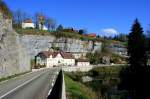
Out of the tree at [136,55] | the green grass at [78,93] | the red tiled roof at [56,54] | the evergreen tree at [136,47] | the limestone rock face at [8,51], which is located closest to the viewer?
the green grass at [78,93]

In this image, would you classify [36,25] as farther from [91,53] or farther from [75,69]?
[75,69]

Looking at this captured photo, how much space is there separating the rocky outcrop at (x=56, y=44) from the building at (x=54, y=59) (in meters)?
2.75

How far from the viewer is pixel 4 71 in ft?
164

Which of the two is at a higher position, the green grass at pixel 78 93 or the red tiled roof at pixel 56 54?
the red tiled roof at pixel 56 54

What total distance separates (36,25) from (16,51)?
127m

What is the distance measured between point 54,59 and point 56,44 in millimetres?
8878

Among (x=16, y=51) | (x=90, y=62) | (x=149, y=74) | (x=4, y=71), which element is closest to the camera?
(x=4, y=71)

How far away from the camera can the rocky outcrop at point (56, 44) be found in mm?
143125

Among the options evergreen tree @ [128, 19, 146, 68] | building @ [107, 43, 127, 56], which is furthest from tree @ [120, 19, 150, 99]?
building @ [107, 43, 127, 56]

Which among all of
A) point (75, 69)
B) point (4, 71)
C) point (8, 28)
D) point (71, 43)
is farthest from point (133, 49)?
point (71, 43)

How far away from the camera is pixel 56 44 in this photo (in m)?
159

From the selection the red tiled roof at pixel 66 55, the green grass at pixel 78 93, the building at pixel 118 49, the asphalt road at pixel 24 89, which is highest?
the building at pixel 118 49

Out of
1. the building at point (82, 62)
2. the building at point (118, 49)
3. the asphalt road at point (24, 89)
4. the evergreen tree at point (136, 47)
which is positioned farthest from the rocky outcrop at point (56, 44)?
the asphalt road at point (24, 89)

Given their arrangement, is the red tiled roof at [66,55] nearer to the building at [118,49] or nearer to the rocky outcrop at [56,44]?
the rocky outcrop at [56,44]
